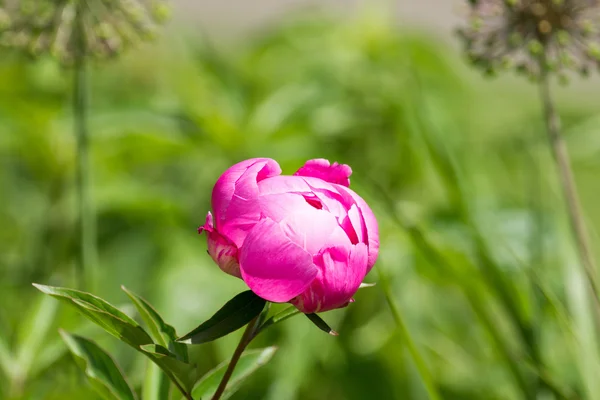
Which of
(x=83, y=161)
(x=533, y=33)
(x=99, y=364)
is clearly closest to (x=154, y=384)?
(x=99, y=364)

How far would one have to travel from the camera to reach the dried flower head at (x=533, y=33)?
774 millimetres

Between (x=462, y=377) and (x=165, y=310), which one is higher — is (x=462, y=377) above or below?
below

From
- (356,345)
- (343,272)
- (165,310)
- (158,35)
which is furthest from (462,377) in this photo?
(343,272)

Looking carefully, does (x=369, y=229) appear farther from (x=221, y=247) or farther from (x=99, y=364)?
(x=99, y=364)

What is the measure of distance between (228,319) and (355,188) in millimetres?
569

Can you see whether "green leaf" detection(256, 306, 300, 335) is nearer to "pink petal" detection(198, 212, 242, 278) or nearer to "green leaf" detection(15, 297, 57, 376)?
"pink petal" detection(198, 212, 242, 278)

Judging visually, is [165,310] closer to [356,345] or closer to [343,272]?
[356,345]

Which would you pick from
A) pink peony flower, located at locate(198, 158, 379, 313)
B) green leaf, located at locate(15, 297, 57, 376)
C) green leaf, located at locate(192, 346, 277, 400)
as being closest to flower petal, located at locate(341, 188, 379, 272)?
pink peony flower, located at locate(198, 158, 379, 313)

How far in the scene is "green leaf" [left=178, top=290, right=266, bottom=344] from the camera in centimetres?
44

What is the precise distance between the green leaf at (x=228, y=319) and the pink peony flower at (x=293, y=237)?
15 millimetres

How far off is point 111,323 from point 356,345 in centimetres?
70

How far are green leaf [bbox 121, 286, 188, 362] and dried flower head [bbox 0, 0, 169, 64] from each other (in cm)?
33

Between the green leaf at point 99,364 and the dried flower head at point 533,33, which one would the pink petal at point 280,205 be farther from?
the dried flower head at point 533,33

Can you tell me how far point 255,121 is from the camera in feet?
3.96
